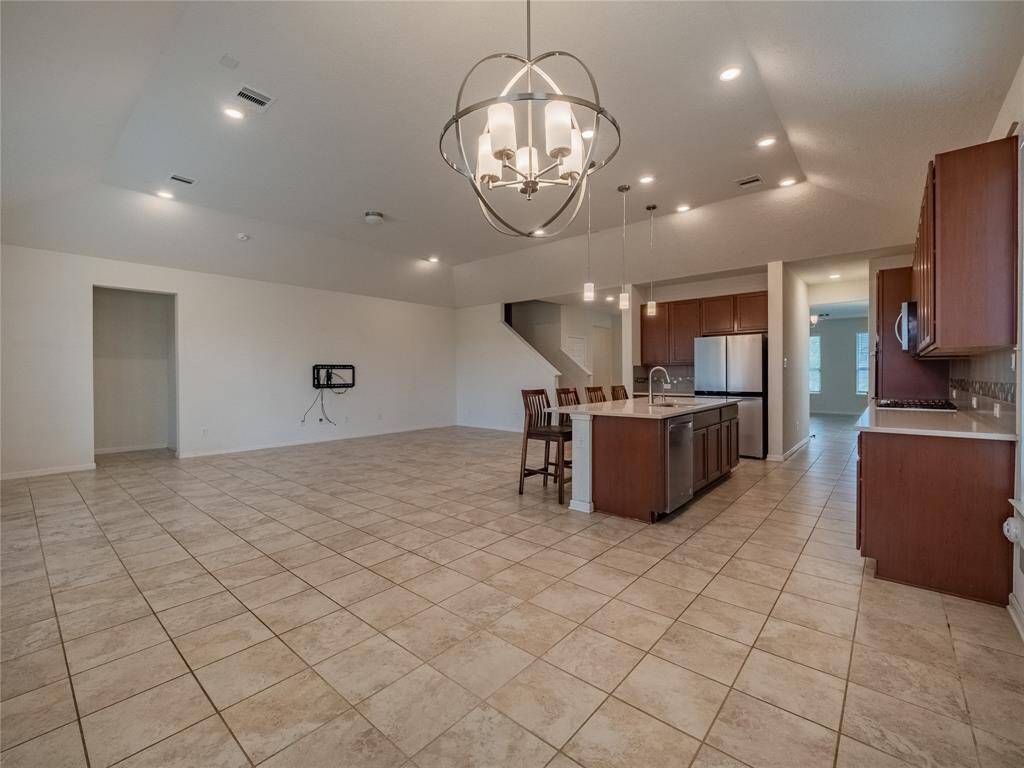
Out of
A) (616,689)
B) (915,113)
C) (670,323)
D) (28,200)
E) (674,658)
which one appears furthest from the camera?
(670,323)

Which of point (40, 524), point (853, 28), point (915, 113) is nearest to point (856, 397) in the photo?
point (915, 113)

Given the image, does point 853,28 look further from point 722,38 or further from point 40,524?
point 40,524

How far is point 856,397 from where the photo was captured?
11656 mm

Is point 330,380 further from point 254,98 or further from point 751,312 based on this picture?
point 751,312

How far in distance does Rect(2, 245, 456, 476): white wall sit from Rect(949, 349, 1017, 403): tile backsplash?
27.2 feet

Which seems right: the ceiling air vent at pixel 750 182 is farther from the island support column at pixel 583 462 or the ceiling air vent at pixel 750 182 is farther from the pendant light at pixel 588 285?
the island support column at pixel 583 462

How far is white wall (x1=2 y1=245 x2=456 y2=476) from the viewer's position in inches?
217

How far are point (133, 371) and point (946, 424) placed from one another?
386 inches

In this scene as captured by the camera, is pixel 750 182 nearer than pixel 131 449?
Yes

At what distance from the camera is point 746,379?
20.2ft

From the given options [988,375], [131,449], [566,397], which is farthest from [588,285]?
[131,449]

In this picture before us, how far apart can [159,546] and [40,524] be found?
4.76 ft

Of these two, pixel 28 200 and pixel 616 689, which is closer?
pixel 616 689

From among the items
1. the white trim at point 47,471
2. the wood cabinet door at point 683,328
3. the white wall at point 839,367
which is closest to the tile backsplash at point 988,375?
the wood cabinet door at point 683,328
